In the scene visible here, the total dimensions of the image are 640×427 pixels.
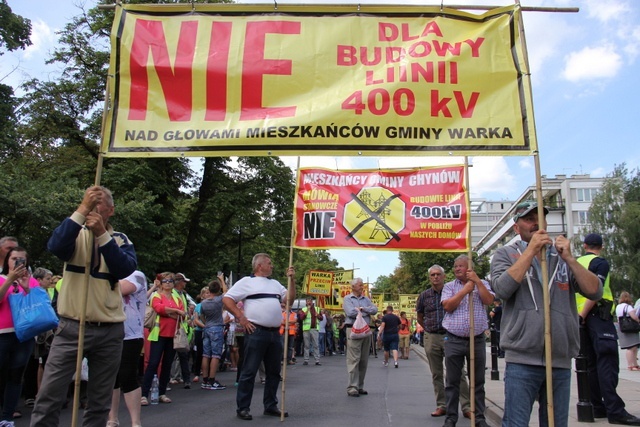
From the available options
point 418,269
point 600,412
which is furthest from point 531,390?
point 418,269

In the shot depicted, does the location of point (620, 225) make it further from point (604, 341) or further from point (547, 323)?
point (547, 323)

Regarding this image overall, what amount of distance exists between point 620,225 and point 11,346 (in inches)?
2299

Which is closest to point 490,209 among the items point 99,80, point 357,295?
point 99,80

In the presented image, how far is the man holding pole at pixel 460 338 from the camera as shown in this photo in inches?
270

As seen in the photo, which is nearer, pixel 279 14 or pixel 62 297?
pixel 62 297

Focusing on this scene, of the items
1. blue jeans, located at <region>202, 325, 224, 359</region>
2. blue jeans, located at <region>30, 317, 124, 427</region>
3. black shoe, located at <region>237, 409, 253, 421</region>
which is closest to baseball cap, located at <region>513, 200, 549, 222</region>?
blue jeans, located at <region>30, 317, 124, 427</region>

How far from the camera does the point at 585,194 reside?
83.6m

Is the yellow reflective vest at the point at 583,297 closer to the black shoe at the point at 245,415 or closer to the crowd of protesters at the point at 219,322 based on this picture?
the crowd of protesters at the point at 219,322

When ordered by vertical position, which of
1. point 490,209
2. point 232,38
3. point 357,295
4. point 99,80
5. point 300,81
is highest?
point 490,209

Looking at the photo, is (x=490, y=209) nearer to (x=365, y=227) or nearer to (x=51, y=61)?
(x=51, y=61)

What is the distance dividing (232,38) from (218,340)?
761cm

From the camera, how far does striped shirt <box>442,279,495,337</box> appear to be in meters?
7.04

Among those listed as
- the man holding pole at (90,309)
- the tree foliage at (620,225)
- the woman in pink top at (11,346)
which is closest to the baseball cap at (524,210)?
the man holding pole at (90,309)

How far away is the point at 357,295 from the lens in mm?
11375
